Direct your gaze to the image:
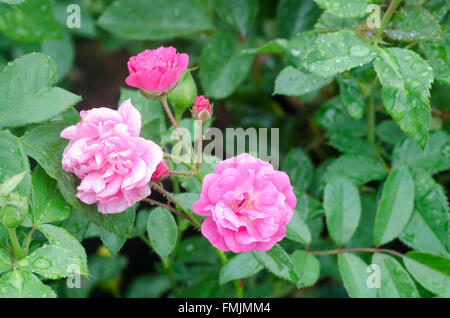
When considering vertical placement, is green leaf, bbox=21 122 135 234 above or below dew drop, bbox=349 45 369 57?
below

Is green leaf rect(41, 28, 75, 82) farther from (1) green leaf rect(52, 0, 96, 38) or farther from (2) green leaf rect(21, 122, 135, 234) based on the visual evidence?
(2) green leaf rect(21, 122, 135, 234)

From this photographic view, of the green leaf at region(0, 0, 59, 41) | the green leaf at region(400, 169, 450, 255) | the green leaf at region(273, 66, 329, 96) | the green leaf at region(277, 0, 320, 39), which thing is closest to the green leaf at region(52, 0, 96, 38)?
the green leaf at region(0, 0, 59, 41)

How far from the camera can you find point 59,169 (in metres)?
0.92

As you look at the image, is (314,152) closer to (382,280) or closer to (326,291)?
(326,291)

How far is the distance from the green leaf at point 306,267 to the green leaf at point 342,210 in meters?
0.10

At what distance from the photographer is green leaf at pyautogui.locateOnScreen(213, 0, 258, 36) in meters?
1.65

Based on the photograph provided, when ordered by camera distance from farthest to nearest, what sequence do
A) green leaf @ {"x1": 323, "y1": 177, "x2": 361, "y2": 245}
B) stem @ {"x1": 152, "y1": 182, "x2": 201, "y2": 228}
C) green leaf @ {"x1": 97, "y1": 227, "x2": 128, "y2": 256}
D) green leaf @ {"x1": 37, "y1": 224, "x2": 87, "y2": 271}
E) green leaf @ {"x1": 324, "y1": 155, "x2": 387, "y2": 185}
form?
green leaf @ {"x1": 324, "y1": 155, "x2": 387, "y2": 185}, green leaf @ {"x1": 323, "y1": 177, "x2": 361, "y2": 245}, green leaf @ {"x1": 97, "y1": 227, "x2": 128, "y2": 256}, stem @ {"x1": 152, "y1": 182, "x2": 201, "y2": 228}, green leaf @ {"x1": 37, "y1": 224, "x2": 87, "y2": 271}

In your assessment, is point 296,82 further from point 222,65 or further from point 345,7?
point 222,65

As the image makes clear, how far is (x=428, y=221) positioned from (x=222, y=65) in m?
0.78

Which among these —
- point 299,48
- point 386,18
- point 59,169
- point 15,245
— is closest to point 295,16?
point 299,48

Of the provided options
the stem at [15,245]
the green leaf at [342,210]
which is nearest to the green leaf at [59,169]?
the stem at [15,245]

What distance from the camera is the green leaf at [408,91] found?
938mm

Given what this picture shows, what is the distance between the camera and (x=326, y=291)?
153 centimetres
